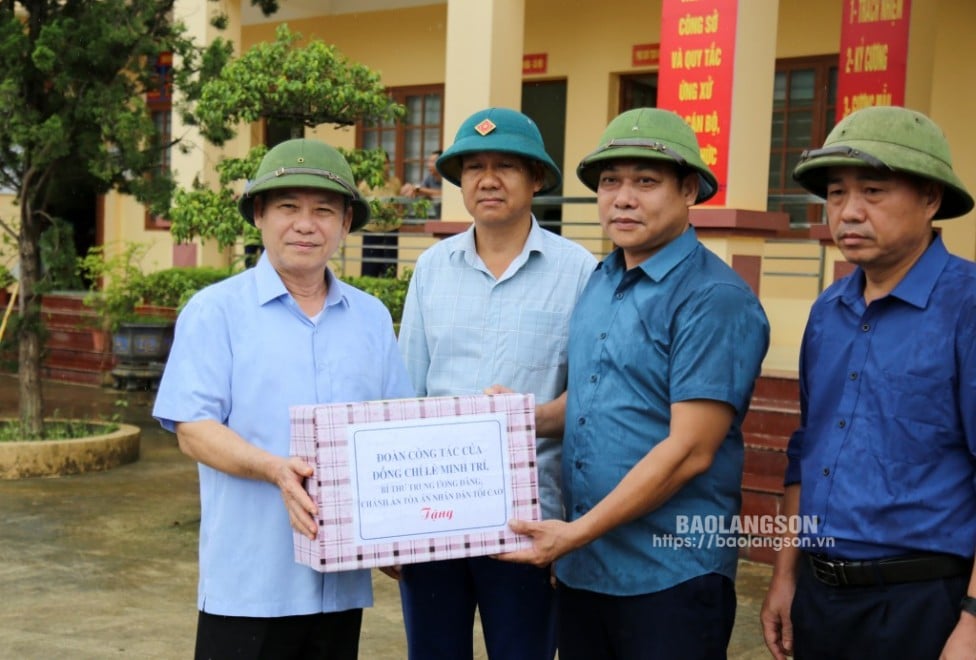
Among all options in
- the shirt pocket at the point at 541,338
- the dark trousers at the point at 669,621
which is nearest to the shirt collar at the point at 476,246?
the shirt pocket at the point at 541,338

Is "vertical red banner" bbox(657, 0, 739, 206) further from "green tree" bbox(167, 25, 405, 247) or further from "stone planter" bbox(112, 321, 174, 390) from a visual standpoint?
"stone planter" bbox(112, 321, 174, 390)

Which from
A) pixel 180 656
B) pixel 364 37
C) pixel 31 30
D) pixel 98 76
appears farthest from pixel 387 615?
pixel 364 37

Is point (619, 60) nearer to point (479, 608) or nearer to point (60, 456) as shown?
point (60, 456)

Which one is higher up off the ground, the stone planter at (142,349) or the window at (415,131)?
the window at (415,131)

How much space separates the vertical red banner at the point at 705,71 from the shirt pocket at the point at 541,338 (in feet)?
12.9

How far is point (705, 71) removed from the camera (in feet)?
22.8

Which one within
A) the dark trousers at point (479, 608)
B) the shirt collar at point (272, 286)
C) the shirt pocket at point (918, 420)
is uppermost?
the shirt collar at point (272, 286)

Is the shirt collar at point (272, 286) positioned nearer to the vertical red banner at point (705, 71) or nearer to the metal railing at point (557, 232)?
the vertical red banner at point (705, 71)

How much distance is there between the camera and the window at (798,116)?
32.9 feet

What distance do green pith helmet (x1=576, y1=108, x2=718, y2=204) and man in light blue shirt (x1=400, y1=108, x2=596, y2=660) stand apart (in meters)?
0.38

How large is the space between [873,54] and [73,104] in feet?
18.2

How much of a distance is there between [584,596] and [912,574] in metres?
0.76

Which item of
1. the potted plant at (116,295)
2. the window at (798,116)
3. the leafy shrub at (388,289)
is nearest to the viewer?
the leafy shrub at (388,289)

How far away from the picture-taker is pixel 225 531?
2.67 m
